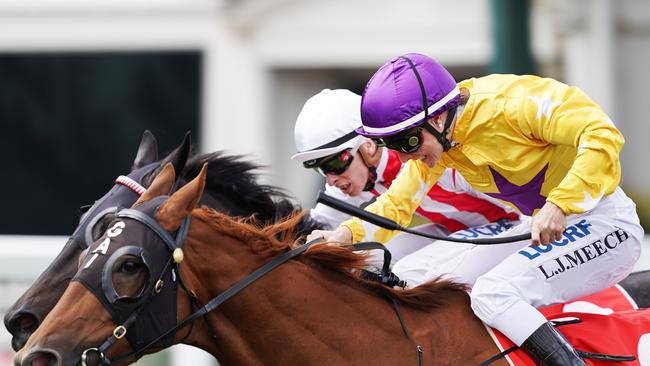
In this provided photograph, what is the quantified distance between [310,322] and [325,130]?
1363 millimetres

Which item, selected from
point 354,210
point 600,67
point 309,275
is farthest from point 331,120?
point 600,67

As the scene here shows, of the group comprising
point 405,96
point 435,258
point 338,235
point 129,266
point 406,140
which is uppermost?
point 405,96

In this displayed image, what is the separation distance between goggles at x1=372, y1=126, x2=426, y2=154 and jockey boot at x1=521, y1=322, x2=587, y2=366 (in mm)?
746

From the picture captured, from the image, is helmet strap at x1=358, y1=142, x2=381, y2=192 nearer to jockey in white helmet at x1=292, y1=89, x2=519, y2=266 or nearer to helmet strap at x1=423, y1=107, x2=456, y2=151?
jockey in white helmet at x1=292, y1=89, x2=519, y2=266

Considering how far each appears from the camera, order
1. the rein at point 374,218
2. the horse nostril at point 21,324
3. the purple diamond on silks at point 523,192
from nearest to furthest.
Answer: the rein at point 374,218 → the purple diamond on silks at point 523,192 → the horse nostril at point 21,324

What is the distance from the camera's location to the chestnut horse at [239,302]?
356 cm

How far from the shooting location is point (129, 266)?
11.8ft

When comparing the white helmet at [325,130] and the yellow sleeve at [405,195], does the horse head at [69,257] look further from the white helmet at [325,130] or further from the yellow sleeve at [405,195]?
the yellow sleeve at [405,195]

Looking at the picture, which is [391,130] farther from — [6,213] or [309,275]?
[6,213]

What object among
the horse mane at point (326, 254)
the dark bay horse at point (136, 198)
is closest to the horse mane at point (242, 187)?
the dark bay horse at point (136, 198)

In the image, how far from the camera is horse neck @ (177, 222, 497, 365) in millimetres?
3805

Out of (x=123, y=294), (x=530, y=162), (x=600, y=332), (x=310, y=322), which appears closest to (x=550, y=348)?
(x=600, y=332)

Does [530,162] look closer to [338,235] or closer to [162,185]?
[338,235]

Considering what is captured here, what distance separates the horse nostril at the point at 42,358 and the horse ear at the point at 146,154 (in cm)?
211
